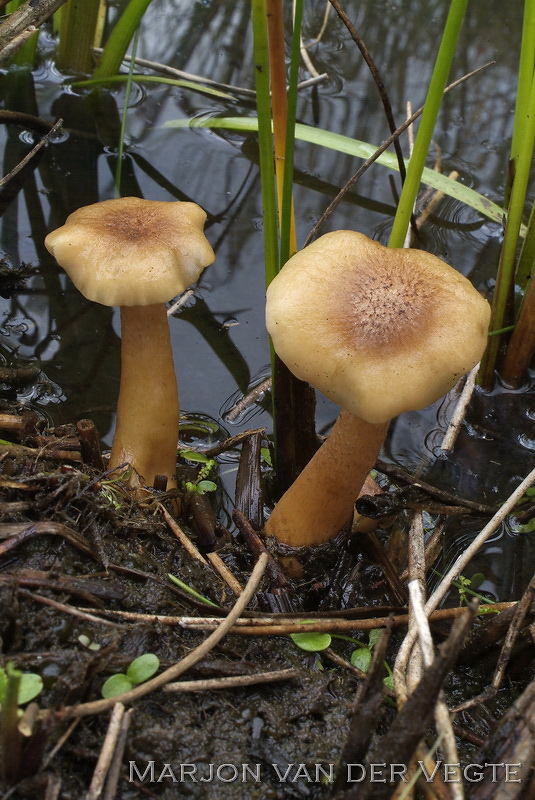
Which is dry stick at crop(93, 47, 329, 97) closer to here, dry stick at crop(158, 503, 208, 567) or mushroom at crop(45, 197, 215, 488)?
mushroom at crop(45, 197, 215, 488)

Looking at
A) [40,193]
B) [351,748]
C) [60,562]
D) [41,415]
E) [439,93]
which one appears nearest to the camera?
[351,748]

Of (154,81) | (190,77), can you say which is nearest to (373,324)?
(154,81)

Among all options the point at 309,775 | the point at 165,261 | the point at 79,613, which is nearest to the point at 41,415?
the point at 165,261

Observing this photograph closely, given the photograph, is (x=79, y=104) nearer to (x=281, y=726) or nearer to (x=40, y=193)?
(x=40, y=193)

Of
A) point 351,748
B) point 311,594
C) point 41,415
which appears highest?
point 351,748

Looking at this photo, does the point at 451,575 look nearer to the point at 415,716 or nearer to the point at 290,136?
the point at 415,716

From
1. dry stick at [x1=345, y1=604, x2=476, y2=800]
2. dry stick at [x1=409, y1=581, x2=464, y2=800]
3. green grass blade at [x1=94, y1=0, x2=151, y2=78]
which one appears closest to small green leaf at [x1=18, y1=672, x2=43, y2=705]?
dry stick at [x1=345, y1=604, x2=476, y2=800]

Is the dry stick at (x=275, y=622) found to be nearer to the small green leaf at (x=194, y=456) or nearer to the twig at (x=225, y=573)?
the twig at (x=225, y=573)

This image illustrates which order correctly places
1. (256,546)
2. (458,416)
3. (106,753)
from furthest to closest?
(458,416)
(256,546)
(106,753)
